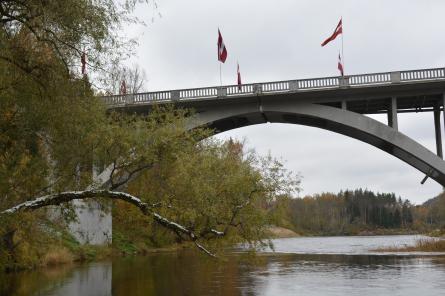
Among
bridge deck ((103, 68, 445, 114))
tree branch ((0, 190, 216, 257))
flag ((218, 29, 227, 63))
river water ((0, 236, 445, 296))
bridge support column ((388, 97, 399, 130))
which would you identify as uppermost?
flag ((218, 29, 227, 63))

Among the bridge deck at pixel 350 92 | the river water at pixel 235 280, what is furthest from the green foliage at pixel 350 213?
the river water at pixel 235 280

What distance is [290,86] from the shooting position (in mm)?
30625

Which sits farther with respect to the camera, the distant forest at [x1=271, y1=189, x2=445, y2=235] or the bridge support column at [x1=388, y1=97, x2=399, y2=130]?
the distant forest at [x1=271, y1=189, x2=445, y2=235]

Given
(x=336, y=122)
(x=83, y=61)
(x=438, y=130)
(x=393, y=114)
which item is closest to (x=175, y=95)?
(x=336, y=122)

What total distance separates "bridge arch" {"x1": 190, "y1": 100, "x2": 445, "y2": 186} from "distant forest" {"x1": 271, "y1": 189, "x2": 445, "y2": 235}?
8686cm

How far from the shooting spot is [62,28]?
36.6 ft

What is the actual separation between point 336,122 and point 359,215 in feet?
403

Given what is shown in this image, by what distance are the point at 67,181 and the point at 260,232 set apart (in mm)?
6067

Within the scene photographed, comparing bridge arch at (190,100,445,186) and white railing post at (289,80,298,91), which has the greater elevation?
white railing post at (289,80,298,91)

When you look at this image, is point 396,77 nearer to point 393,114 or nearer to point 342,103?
point 393,114

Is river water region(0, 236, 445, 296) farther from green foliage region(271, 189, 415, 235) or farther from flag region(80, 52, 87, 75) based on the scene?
green foliage region(271, 189, 415, 235)

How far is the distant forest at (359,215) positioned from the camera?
12769cm

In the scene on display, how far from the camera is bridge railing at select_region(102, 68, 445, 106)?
93.1ft


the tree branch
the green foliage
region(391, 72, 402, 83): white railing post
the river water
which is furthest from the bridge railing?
the green foliage
